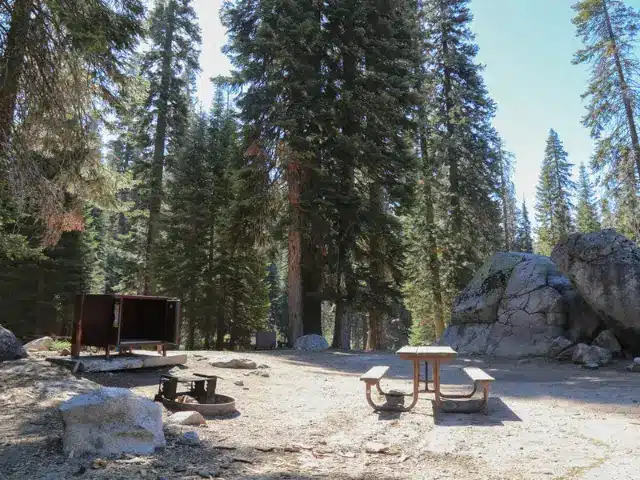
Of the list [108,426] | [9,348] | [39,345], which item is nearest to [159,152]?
[39,345]

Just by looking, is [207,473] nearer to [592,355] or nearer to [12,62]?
[12,62]

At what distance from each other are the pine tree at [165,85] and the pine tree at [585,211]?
4347cm

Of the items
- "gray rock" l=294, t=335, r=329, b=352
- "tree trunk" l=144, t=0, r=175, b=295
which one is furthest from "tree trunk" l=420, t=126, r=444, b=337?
"tree trunk" l=144, t=0, r=175, b=295

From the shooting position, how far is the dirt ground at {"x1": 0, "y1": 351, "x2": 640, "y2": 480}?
3738mm

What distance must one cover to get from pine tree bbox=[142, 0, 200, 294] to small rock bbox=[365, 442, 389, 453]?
20083 mm

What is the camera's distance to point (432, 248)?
24.0 m

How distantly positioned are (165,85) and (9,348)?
19.3m

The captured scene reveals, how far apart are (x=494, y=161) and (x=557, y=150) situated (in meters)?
31.3

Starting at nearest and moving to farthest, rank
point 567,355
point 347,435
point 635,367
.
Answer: point 347,435 → point 635,367 → point 567,355

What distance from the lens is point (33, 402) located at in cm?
551

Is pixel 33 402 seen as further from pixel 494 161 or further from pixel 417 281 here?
pixel 494 161

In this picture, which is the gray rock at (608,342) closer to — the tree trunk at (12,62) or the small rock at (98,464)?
the small rock at (98,464)

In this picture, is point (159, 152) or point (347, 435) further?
point (159, 152)

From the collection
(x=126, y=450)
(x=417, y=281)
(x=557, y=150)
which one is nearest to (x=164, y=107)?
(x=417, y=281)
